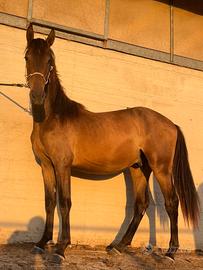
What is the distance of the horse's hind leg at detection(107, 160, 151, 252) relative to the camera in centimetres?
493

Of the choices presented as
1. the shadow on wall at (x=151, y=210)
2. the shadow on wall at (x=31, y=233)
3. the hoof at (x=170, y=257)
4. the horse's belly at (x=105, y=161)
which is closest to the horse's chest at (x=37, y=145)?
the horse's belly at (x=105, y=161)

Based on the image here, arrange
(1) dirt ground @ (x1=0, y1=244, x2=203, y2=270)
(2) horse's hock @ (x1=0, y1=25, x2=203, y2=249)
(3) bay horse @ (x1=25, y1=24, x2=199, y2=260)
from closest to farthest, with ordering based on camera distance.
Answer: (1) dirt ground @ (x1=0, y1=244, x2=203, y2=270), (3) bay horse @ (x1=25, y1=24, x2=199, y2=260), (2) horse's hock @ (x1=0, y1=25, x2=203, y2=249)

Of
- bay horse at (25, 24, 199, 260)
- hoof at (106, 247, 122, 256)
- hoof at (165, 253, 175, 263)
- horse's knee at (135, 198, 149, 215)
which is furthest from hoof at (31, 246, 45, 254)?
hoof at (165, 253, 175, 263)

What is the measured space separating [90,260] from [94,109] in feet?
7.52

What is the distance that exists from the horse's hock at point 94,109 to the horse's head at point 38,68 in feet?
3.67

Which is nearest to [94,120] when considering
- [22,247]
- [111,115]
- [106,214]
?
[111,115]

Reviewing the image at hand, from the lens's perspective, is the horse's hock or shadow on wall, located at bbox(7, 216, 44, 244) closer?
shadow on wall, located at bbox(7, 216, 44, 244)

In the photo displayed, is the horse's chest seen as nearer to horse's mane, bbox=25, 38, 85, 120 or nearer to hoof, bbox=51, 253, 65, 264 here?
horse's mane, bbox=25, 38, 85, 120

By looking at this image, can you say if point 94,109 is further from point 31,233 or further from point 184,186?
point 31,233

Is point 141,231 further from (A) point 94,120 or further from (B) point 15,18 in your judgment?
(B) point 15,18

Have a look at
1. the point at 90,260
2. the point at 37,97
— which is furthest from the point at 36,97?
the point at 90,260

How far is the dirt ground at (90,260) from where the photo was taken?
3811 millimetres

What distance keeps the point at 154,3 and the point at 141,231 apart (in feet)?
12.7

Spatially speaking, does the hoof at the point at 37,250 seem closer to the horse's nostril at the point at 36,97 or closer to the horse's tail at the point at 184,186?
the horse's nostril at the point at 36,97
